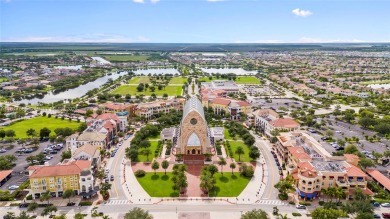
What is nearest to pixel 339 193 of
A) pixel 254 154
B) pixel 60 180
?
pixel 254 154

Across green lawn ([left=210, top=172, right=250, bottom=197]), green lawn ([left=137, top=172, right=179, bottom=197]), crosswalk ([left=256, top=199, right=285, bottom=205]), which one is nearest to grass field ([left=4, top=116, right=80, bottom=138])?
green lawn ([left=137, top=172, right=179, bottom=197])

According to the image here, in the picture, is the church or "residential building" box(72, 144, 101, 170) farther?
the church

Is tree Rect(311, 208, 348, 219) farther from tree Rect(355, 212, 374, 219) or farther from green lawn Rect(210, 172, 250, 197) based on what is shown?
green lawn Rect(210, 172, 250, 197)

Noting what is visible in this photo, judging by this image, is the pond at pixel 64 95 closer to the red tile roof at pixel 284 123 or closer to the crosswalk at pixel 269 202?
the red tile roof at pixel 284 123

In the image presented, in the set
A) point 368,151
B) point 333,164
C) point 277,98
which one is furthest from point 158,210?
point 277,98

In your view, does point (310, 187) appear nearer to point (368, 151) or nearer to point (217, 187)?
point (217, 187)

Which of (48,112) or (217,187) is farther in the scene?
(48,112)

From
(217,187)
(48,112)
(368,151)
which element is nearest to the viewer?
(217,187)
